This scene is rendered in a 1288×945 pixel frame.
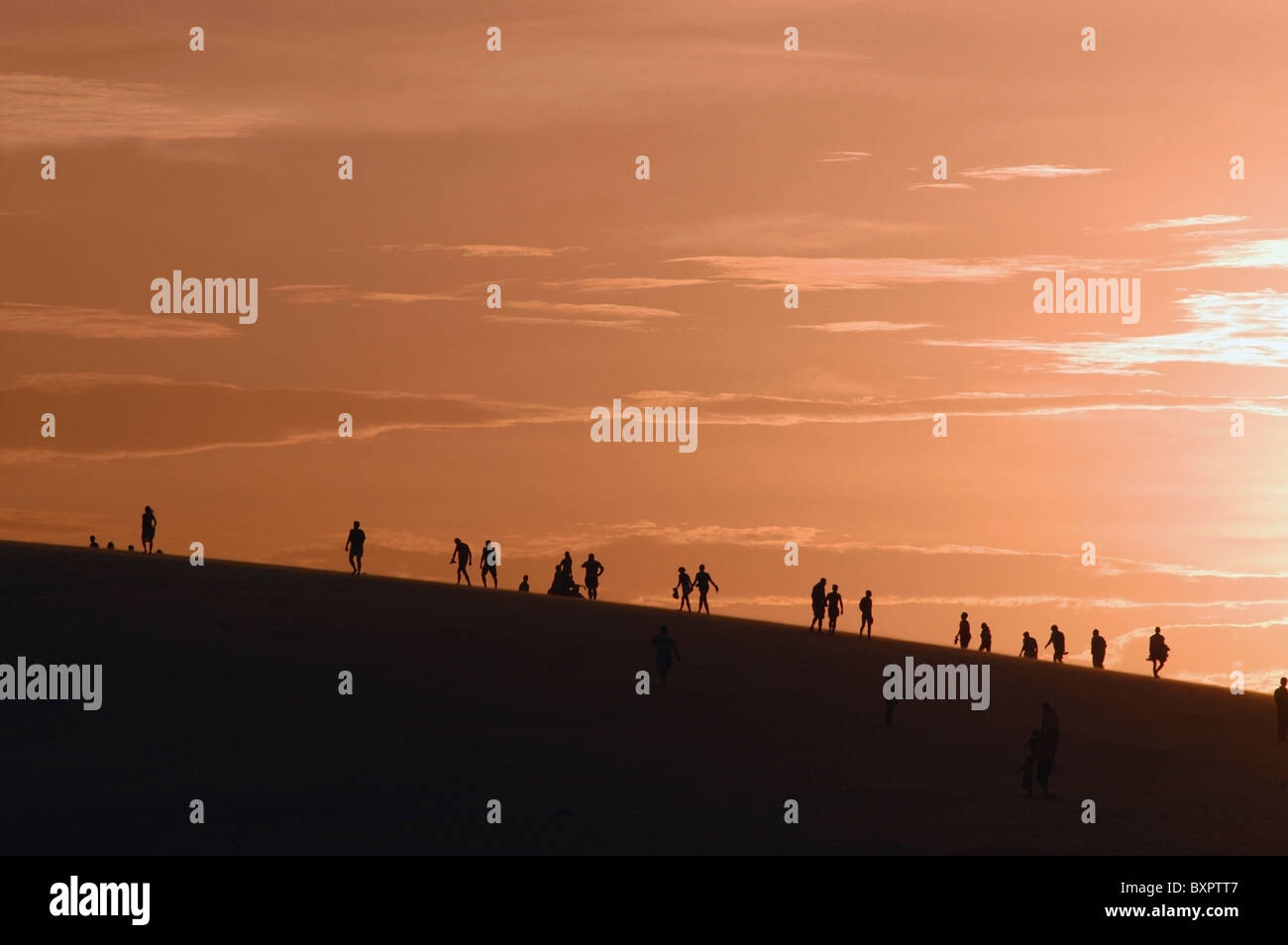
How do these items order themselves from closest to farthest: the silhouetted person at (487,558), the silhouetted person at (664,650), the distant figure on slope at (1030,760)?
1. the distant figure on slope at (1030,760)
2. the silhouetted person at (664,650)
3. the silhouetted person at (487,558)

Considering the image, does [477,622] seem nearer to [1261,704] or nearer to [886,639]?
[886,639]

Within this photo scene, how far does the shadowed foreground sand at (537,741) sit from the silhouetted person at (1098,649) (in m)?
4.43

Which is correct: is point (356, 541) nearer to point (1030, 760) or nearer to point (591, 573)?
point (591, 573)

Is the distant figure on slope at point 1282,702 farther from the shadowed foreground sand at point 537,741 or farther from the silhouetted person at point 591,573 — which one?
the silhouetted person at point 591,573

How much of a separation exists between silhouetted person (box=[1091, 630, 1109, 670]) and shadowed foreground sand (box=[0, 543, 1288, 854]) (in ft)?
14.5

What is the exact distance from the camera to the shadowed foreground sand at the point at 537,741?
32.9 metres

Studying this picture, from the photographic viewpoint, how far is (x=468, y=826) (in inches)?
1303

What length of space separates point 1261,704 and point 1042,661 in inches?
268

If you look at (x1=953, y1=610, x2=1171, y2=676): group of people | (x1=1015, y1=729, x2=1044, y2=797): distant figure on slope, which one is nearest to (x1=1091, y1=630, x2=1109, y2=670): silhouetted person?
(x1=953, y1=610, x2=1171, y2=676): group of people

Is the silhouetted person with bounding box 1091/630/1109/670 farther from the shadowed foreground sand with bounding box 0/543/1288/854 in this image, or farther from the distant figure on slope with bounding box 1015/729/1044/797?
the distant figure on slope with bounding box 1015/729/1044/797

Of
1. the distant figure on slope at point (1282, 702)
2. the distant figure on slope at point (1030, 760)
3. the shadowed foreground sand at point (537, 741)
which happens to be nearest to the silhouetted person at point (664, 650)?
the shadowed foreground sand at point (537, 741)

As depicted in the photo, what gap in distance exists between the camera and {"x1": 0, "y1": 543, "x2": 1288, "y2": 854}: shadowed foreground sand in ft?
108

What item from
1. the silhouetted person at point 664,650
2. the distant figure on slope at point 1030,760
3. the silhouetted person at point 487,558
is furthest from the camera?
the silhouetted person at point 487,558

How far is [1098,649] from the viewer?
56.8 metres
